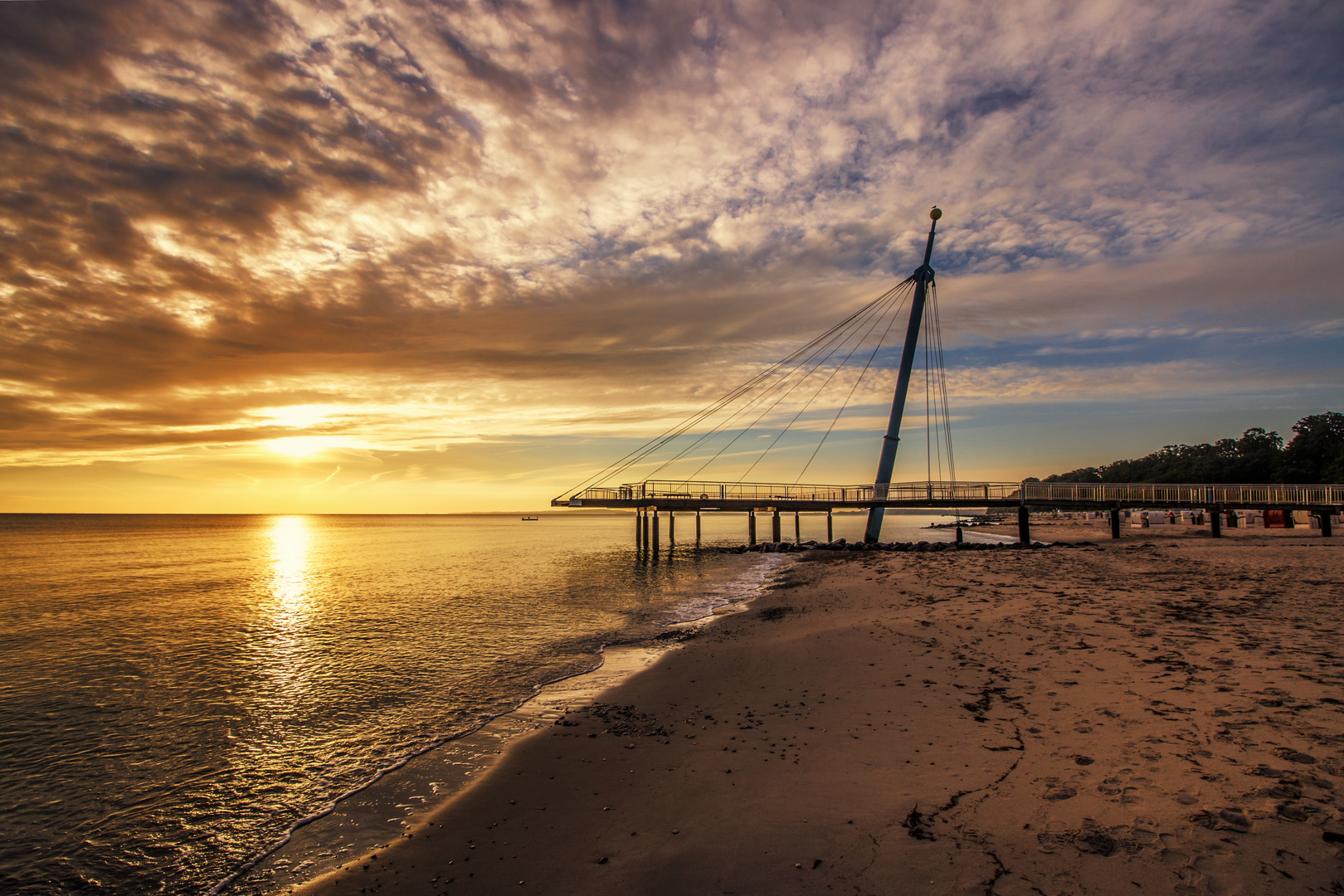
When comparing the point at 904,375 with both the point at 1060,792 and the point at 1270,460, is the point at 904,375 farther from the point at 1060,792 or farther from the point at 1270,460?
the point at 1270,460

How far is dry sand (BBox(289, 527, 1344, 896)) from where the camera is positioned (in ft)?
13.6

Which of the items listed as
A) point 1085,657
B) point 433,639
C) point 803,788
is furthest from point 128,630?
point 1085,657

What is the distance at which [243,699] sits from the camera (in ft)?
37.3

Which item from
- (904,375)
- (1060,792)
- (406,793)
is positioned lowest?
(406,793)

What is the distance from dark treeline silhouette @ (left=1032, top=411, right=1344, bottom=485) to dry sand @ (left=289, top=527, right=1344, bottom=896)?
303ft

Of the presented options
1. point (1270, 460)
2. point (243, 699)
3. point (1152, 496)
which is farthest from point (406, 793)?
point (1270, 460)

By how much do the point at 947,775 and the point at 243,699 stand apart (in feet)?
41.5

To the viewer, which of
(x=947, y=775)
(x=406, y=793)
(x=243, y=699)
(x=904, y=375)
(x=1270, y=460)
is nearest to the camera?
(x=947, y=775)

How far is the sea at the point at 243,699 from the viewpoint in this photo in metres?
6.21

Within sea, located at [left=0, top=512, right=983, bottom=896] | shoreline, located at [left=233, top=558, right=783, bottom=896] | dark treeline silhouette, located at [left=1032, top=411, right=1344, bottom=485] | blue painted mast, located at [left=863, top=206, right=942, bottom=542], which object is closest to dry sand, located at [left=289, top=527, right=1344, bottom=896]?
shoreline, located at [left=233, top=558, right=783, bottom=896]

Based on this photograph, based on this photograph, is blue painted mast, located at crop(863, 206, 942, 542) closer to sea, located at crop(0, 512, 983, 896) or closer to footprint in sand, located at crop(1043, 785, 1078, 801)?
sea, located at crop(0, 512, 983, 896)

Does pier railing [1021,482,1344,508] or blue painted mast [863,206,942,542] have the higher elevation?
blue painted mast [863,206,942,542]

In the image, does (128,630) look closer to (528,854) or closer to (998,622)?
(528,854)

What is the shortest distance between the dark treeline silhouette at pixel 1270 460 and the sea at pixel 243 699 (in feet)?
305
